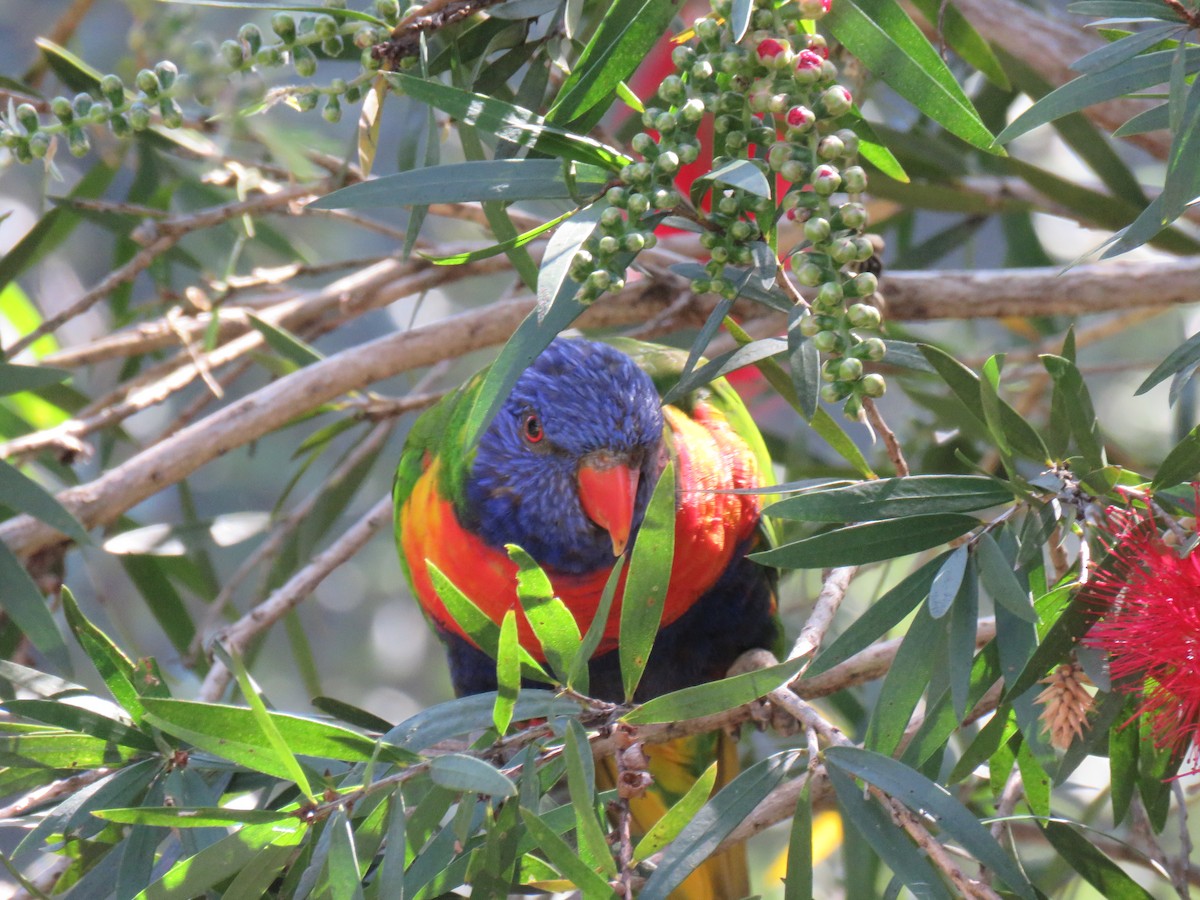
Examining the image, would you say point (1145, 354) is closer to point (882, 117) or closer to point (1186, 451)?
point (882, 117)

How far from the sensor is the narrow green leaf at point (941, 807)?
0.68 meters

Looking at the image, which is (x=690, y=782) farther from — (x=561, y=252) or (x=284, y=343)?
(x=561, y=252)

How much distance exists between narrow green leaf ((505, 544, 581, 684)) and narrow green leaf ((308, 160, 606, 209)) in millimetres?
239

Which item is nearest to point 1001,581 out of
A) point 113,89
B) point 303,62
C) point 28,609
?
point 303,62

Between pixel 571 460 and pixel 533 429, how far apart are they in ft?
0.23

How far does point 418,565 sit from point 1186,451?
92cm

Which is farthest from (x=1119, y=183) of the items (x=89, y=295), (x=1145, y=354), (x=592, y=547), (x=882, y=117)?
(x=1145, y=354)

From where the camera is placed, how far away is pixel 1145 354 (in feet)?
12.6

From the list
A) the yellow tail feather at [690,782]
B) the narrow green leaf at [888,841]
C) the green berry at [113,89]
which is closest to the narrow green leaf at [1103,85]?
the narrow green leaf at [888,841]

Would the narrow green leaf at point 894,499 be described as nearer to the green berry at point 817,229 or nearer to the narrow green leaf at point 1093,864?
the green berry at point 817,229

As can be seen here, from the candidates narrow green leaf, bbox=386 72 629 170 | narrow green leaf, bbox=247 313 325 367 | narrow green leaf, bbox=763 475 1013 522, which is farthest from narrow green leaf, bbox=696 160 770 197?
narrow green leaf, bbox=247 313 325 367

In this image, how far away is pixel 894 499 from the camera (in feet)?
2.45

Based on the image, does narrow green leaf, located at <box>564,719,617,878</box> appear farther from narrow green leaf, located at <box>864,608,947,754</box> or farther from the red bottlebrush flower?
the red bottlebrush flower

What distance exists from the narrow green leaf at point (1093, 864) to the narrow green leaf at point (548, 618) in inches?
16.3
